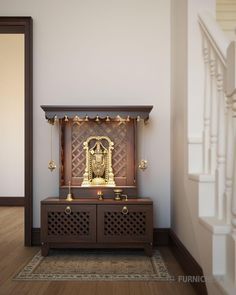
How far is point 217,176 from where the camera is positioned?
1755mm

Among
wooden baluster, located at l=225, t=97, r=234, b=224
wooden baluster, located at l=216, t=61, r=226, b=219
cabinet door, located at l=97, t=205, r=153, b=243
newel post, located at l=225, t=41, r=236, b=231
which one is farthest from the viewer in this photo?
cabinet door, located at l=97, t=205, r=153, b=243

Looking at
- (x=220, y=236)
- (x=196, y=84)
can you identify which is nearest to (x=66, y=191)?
→ (x=196, y=84)

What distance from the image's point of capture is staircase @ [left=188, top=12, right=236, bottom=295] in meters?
1.56

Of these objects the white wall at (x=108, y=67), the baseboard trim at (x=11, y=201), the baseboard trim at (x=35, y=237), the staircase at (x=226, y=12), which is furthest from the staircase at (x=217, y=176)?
the baseboard trim at (x=11, y=201)

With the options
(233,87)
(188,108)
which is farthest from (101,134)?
(233,87)

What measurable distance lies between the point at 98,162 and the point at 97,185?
21cm

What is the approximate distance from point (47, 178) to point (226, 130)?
6.68 ft

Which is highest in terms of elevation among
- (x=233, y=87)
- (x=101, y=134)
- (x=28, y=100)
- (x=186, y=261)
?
(x=28, y=100)

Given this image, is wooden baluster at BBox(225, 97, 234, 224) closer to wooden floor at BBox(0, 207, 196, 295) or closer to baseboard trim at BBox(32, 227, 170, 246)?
wooden floor at BBox(0, 207, 196, 295)

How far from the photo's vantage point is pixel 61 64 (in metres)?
3.25

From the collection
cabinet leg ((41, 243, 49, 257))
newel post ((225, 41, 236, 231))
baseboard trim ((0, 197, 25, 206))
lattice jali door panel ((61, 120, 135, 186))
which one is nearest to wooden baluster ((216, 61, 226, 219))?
newel post ((225, 41, 236, 231))

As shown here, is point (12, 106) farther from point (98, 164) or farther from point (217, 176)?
point (217, 176)

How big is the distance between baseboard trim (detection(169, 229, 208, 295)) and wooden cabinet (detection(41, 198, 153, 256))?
22 cm

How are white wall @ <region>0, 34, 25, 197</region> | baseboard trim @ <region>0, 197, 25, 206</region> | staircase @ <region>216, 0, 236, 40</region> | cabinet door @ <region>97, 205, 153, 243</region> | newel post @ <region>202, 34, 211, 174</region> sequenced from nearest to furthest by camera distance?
newel post @ <region>202, 34, 211, 174</region> → cabinet door @ <region>97, 205, 153, 243</region> → staircase @ <region>216, 0, 236, 40</region> → baseboard trim @ <region>0, 197, 25, 206</region> → white wall @ <region>0, 34, 25, 197</region>
